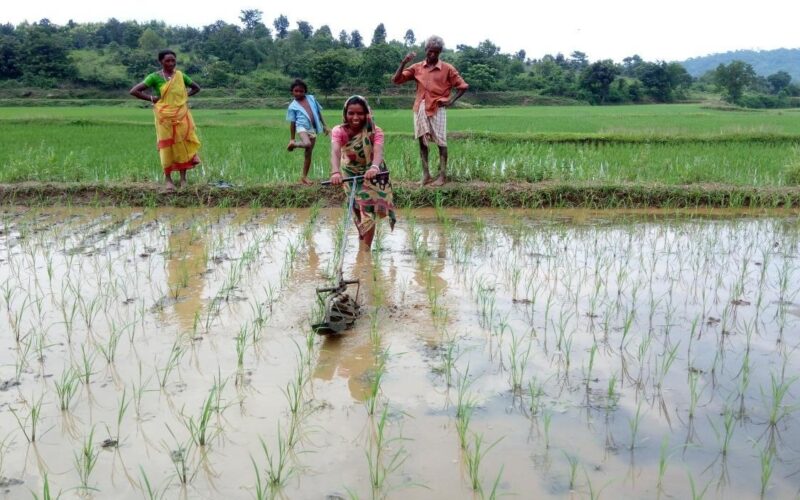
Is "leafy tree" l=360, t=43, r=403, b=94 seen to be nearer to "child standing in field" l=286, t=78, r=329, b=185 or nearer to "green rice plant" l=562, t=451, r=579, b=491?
"child standing in field" l=286, t=78, r=329, b=185

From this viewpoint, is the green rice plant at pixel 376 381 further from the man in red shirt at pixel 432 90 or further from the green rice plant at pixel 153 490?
the man in red shirt at pixel 432 90

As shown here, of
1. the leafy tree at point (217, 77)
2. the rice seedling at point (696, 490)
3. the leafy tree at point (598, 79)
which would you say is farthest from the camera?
the leafy tree at point (598, 79)

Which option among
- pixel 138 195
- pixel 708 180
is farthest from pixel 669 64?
pixel 138 195

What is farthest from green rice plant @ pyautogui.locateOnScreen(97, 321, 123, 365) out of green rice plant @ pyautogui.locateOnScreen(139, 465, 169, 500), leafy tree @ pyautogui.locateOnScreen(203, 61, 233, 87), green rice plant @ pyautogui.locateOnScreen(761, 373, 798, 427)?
leafy tree @ pyautogui.locateOnScreen(203, 61, 233, 87)

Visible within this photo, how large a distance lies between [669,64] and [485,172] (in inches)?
1562

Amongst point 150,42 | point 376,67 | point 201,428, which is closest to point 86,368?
point 201,428

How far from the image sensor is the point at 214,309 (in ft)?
11.4

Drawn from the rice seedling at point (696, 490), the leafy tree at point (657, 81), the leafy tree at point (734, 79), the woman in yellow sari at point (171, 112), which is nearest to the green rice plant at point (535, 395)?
the rice seedling at point (696, 490)

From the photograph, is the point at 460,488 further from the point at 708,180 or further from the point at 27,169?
the point at 27,169

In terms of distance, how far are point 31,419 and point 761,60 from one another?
186 m

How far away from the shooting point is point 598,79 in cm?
3684

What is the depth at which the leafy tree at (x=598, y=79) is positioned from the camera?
120 feet

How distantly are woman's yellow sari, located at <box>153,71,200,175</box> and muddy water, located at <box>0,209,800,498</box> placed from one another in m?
1.69

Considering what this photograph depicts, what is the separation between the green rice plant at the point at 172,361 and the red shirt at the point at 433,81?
400cm
